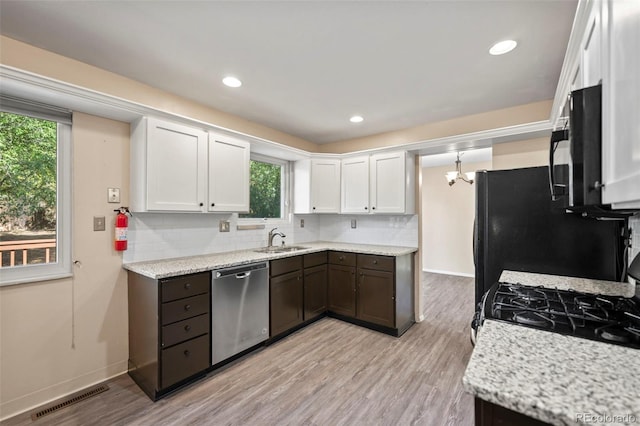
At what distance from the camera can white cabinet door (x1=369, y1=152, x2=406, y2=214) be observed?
135 inches

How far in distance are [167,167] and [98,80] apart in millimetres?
802

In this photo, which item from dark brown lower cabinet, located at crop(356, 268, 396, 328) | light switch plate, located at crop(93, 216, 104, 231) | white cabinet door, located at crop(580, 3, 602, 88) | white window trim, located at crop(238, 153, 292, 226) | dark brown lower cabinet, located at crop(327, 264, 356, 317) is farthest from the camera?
white window trim, located at crop(238, 153, 292, 226)

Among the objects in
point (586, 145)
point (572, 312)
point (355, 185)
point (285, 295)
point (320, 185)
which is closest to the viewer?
point (586, 145)

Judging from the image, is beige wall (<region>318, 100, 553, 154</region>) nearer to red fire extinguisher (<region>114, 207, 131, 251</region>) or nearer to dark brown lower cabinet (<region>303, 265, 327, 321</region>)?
dark brown lower cabinet (<region>303, 265, 327, 321</region>)

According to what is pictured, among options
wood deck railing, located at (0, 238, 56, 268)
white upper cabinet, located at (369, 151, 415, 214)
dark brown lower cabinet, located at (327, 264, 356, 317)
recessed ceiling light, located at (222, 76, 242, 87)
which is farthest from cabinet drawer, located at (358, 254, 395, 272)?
wood deck railing, located at (0, 238, 56, 268)

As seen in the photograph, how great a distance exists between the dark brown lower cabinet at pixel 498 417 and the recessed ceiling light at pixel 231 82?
8.44 ft

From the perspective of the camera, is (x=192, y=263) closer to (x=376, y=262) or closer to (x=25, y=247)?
(x=25, y=247)

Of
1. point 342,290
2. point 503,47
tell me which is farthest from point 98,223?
point 503,47

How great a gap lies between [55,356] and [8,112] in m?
1.80

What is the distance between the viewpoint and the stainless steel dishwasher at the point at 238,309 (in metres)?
2.39

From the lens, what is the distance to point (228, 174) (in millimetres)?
2857

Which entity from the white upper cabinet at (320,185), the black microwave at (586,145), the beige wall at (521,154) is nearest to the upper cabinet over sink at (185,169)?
the white upper cabinet at (320,185)

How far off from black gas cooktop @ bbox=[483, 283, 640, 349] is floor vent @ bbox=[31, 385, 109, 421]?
280cm

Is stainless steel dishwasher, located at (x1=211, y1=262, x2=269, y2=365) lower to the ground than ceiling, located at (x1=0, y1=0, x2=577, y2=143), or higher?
lower
